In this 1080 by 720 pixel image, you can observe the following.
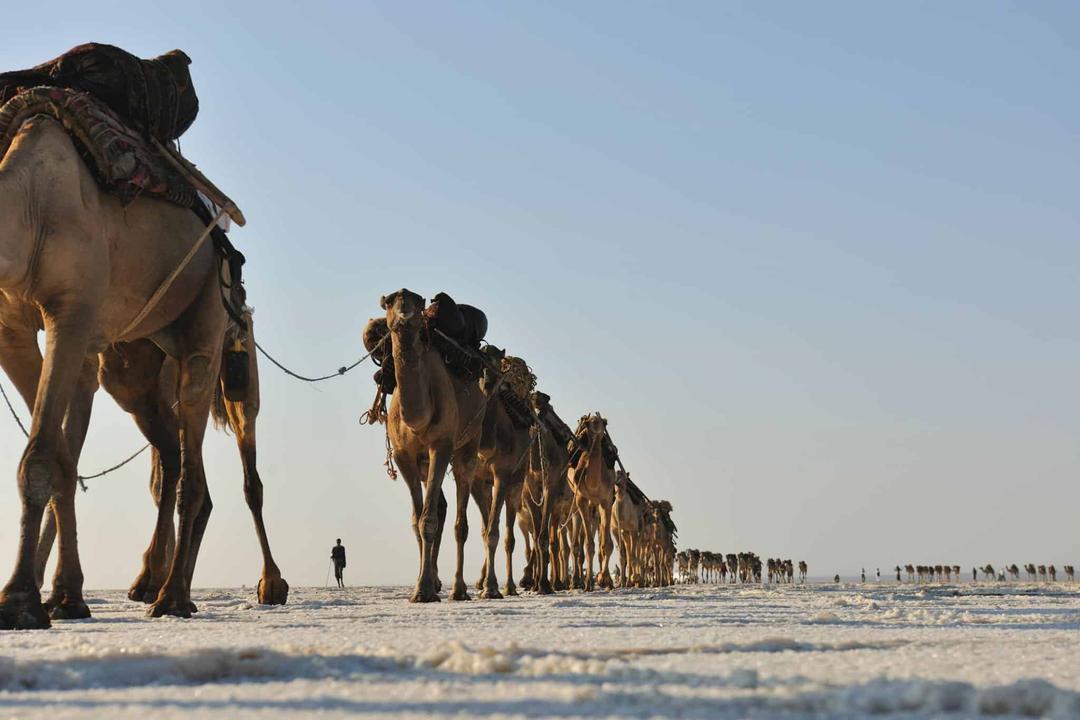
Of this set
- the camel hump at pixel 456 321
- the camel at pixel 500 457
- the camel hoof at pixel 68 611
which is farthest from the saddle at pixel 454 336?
the camel hoof at pixel 68 611

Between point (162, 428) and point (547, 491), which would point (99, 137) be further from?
point (547, 491)

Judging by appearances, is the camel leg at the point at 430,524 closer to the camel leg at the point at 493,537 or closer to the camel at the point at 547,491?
the camel leg at the point at 493,537

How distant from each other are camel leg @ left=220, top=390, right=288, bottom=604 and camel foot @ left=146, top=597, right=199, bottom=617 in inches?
100

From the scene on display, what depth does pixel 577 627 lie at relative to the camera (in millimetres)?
5566

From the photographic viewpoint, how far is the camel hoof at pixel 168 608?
24.9ft

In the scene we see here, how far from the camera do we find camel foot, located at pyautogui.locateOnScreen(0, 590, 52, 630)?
570 cm

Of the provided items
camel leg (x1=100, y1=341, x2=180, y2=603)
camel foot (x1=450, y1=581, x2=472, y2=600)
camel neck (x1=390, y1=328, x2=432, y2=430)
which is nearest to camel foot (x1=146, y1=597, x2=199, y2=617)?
camel leg (x1=100, y1=341, x2=180, y2=603)

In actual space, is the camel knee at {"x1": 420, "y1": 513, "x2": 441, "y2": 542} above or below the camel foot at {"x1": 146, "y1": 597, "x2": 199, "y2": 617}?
above

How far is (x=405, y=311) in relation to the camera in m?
12.8

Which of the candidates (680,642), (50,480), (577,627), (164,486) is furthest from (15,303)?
(680,642)

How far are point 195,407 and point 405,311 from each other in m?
4.22

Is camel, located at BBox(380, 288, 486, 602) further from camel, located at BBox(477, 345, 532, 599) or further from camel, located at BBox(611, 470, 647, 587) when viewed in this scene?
camel, located at BBox(611, 470, 647, 587)

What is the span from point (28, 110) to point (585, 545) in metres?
19.7

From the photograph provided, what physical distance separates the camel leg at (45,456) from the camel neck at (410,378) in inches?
224
